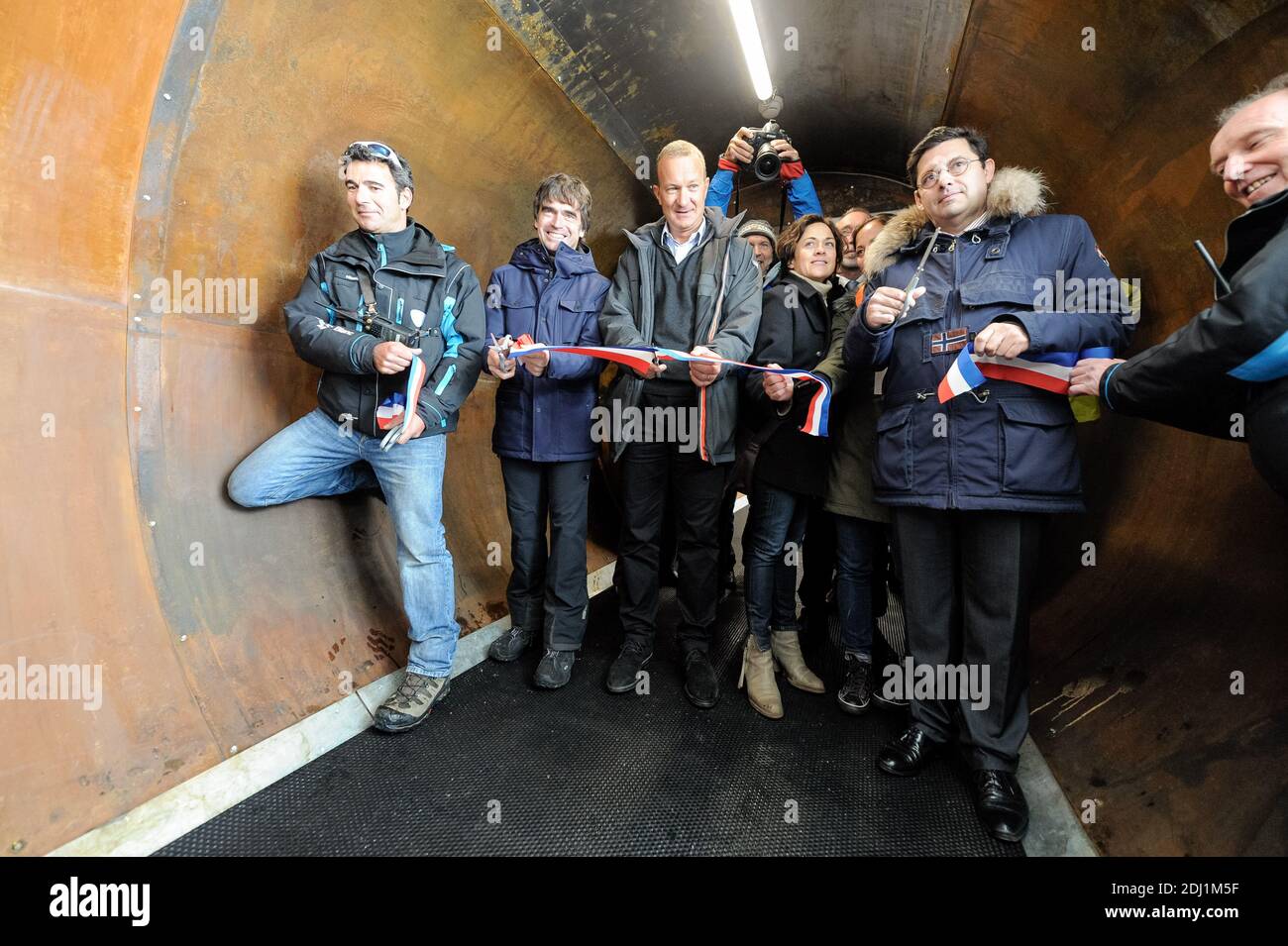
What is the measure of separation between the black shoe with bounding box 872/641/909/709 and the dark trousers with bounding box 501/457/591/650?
133 centimetres

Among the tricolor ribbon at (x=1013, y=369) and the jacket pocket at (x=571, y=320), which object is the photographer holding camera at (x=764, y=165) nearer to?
the jacket pocket at (x=571, y=320)

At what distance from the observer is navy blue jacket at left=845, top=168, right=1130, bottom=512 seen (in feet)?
6.71

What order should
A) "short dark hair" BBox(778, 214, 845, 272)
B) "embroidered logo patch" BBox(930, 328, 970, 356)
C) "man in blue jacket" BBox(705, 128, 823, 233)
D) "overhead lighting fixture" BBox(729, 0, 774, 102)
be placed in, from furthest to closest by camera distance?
"man in blue jacket" BBox(705, 128, 823, 233) < "overhead lighting fixture" BBox(729, 0, 774, 102) < "short dark hair" BBox(778, 214, 845, 272) < "embroidered logo patch" BBox(930, 328, 970, 356)

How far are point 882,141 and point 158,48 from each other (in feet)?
14.4

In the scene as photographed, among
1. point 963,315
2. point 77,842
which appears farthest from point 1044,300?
point 77,842

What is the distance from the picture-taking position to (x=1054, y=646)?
278 cm

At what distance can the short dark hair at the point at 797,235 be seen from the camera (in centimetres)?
309

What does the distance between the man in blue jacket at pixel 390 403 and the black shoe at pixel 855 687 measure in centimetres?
167

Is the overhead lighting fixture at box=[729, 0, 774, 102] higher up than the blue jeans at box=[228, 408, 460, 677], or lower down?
higher up

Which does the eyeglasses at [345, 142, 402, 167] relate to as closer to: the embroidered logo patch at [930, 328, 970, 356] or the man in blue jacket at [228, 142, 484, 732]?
the man in blue jacket at [228, 142, 484, 732]

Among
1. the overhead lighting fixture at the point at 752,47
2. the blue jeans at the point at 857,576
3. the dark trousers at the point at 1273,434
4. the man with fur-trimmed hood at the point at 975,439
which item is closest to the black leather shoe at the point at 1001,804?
the man with fur-trimmed hood at the point at 975,439

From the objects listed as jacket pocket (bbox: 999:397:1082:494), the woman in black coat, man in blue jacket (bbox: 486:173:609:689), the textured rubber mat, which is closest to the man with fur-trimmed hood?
jacket pocket (bbox: 999:397:1082:494)

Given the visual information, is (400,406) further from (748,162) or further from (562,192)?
(748,162)

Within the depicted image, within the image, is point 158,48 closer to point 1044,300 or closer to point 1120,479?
point 1044,300
